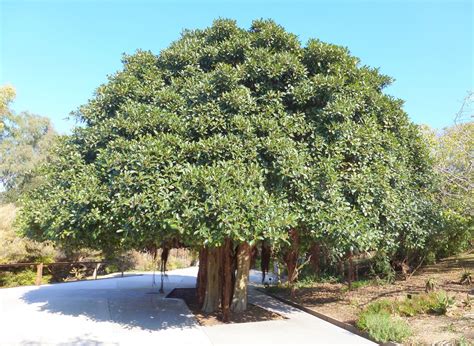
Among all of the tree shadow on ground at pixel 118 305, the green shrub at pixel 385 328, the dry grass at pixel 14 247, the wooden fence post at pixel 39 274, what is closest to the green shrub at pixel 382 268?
the green shrub at pixel 385 328

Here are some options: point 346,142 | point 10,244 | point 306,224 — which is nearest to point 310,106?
point 346,142

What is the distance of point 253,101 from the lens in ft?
24.9

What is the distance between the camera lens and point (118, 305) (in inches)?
393

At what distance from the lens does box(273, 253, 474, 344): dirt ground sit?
616 centimetres

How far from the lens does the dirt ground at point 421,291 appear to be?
6.16 m

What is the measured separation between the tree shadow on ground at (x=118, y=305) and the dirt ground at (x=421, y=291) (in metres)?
3.74

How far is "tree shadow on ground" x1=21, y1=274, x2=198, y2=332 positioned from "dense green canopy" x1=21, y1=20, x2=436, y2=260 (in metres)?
1.85

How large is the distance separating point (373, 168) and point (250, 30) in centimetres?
484

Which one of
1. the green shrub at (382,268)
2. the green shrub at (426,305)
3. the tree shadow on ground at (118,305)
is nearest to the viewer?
the green shrub at (426,305)

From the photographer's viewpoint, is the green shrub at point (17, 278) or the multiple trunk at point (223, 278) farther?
the green shrub at point (17, 278)

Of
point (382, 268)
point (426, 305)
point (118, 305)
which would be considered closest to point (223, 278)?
point (118, 305)

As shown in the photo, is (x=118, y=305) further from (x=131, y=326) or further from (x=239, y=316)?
(x=239, y=316)

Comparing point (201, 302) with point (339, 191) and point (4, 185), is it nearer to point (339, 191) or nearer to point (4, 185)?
point (339, 191)

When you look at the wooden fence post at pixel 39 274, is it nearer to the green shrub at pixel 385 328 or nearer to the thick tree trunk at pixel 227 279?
the thick tree trunk at pixel 227 279
